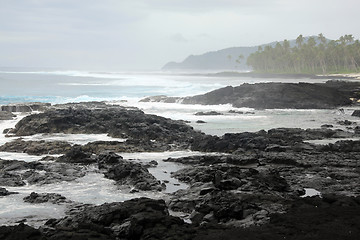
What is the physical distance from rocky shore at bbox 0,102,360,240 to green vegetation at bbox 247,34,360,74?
11295 cm

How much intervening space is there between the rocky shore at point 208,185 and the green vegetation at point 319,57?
11295 cm

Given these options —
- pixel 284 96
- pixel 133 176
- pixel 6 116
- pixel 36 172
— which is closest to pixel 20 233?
pixel 133 176

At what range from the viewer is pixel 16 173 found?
20.2m

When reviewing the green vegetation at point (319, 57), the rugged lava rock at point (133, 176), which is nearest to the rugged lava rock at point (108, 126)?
the rugged lava rock at point (133, 176)

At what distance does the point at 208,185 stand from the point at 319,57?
5222 inches

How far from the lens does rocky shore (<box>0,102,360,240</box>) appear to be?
1126 cm

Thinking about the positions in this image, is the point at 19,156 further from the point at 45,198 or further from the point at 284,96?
the point at 284,96

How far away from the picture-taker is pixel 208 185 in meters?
16.9

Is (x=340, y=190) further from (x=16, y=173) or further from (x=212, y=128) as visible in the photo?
(x=212, y=128)

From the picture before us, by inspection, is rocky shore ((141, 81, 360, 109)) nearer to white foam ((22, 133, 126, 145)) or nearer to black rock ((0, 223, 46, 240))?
white foam ((22, 133, 126, 145))

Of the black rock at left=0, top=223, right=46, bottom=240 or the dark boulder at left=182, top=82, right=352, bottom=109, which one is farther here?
the dark boulder at left=182, top=82, right=352, bottom=109

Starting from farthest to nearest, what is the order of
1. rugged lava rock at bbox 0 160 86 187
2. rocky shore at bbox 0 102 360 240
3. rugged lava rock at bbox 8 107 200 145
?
rugged lava rock at bbox 8 107 200 145
rugged lava rock at bbox 0 160 86 187
rocky shore at bbox 0 102 360 240

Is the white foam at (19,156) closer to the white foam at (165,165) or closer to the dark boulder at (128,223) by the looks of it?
the white foam at (165,165)

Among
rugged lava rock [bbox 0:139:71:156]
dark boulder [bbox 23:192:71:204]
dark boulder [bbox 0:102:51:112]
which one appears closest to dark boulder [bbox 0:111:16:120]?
dark boulder [bbox 0:102:51:112]
